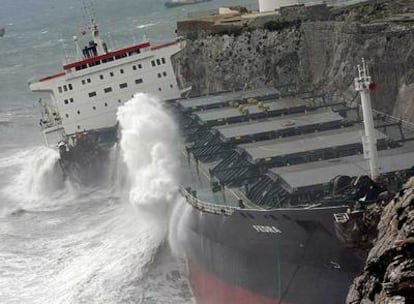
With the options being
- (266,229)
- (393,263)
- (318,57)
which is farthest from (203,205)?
(318,57)

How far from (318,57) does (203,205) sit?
15.4 metres

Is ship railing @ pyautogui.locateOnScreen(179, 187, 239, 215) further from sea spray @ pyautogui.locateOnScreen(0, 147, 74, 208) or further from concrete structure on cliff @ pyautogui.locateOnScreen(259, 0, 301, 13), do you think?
concrete structure on cliff @ pyautogui.locateOnScreen(259, 0, 301, 13)

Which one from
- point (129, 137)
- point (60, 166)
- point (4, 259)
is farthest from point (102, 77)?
point (4, 259)

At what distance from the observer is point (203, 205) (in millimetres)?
23031

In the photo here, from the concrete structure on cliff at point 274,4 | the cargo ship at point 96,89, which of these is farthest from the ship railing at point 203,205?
the concrete structure on cliff at point 274,4

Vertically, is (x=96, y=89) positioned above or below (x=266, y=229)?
above

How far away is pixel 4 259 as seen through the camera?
97.8 feet

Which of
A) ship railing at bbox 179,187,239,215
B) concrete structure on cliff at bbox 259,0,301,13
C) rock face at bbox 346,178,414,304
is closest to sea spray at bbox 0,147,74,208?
ship railing at bbox 179,187,239,215

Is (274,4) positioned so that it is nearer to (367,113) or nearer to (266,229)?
(266,229)

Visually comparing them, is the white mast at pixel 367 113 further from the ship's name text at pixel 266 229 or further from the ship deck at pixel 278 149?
the ship's name text at pixel 266 229

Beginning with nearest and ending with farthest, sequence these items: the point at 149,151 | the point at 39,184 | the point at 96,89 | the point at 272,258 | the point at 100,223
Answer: the point at 272,258
the point at 149,151
the point at 100,223
the point at 96,89
the point at 39,184

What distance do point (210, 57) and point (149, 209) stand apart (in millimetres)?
17279

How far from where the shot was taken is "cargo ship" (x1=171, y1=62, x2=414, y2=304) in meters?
18.6

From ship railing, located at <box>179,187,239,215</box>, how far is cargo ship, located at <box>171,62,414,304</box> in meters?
0.03
